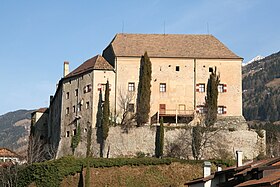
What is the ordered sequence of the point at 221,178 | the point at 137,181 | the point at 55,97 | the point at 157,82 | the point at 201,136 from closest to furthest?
the point at 221,178
the point at 137,181
the point at 201,136
the point at 157,82
the point at 55,97

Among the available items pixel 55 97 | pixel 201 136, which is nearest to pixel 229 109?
pixel 201 136

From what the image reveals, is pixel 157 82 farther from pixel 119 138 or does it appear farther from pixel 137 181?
pixel 137 181

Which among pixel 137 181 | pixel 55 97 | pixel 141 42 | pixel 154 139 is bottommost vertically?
pixel 137 181

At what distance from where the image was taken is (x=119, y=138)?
2931 inches

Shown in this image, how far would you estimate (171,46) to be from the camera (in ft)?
269

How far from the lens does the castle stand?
77.7 metres

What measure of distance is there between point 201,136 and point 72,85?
19.7 meters

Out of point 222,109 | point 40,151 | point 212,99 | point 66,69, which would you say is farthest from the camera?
point 66,69

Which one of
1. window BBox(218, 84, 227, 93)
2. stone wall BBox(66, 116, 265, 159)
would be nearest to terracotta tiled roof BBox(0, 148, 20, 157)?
stone wall BBox(66, 116, 265, 159)

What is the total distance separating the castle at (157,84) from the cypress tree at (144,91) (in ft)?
2.87

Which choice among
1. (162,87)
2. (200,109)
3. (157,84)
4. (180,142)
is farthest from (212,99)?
(180,142)

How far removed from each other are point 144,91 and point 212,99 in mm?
8711

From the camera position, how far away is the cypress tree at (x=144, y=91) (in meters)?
75.6

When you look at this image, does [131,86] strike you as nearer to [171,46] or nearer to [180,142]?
[171,46]
